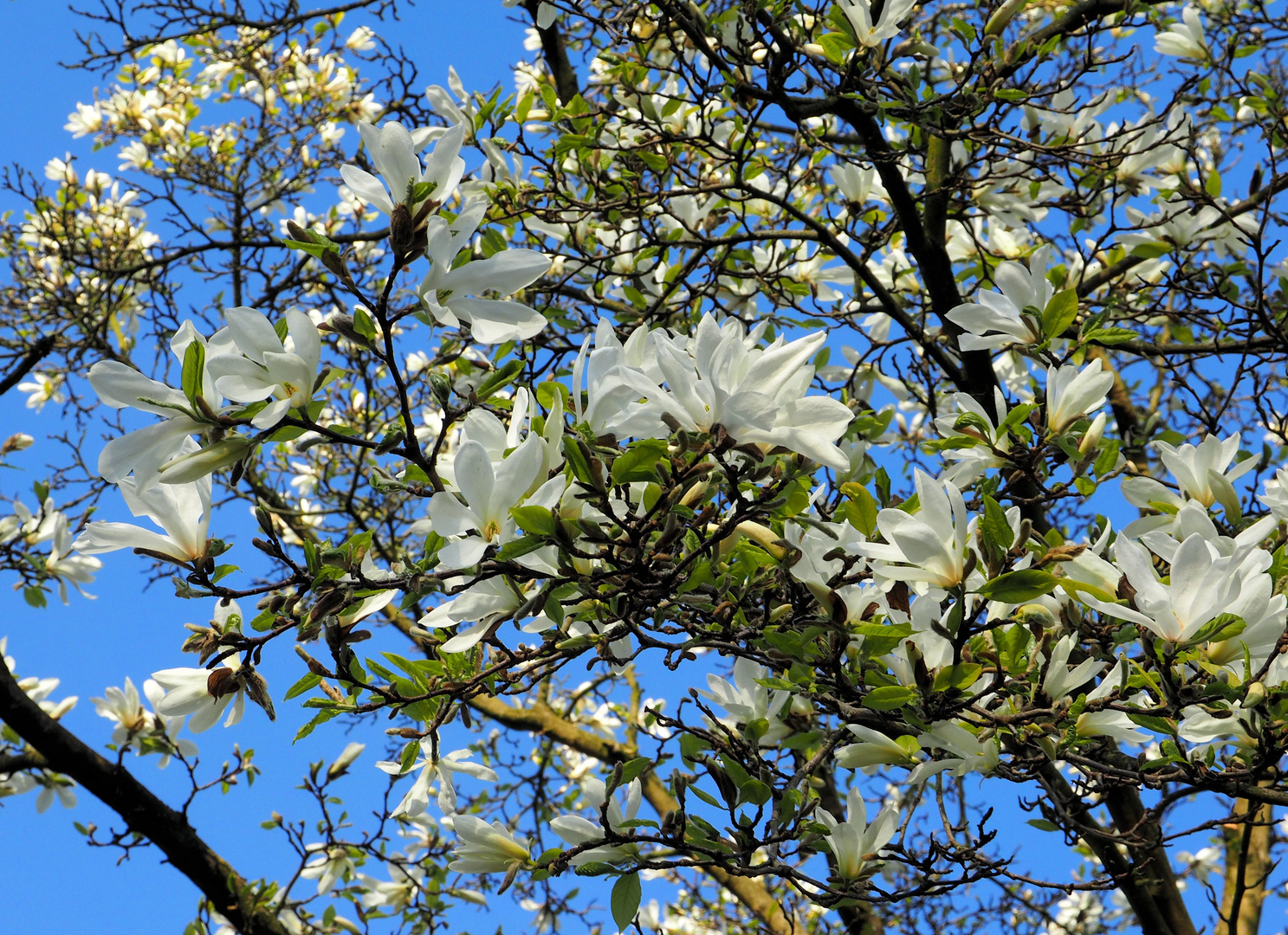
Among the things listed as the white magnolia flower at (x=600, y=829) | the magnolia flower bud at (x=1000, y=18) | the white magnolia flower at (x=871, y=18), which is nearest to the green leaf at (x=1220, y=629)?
the white magnolia flower at (x=600, y=829)

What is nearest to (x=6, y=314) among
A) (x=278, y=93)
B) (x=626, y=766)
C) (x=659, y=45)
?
(x=278, y=93)

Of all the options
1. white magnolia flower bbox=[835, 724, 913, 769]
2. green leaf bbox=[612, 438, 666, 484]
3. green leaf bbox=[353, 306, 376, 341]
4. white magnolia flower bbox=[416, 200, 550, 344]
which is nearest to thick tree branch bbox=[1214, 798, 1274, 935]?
white magnolia flower bbox=[835, 724, 913, 769]

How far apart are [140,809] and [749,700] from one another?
2.51 meters

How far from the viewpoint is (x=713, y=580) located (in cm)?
144

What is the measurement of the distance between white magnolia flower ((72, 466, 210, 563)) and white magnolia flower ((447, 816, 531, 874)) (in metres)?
0.62

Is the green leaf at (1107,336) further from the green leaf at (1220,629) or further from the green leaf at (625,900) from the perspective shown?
the green leaf at (625,900)

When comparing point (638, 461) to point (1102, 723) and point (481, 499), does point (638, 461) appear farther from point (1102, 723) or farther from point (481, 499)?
point (1102, 723)

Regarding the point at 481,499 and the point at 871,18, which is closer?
the point at 481,499

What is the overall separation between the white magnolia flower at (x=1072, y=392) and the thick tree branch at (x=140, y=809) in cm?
308

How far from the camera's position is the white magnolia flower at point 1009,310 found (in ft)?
6.14

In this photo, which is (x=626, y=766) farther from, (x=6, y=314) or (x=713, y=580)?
(x=6, y=314)

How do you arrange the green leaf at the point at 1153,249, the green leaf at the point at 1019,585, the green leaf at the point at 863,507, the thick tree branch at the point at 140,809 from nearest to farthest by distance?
1. the green leaf at the point at 1019,585
2. the green leaf at the point at 863,507
3. the green leaf at the point at 1153,249
4. the thick tree branch at the point at 140,809

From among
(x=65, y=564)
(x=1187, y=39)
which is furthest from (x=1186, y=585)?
(x=65, y=564)

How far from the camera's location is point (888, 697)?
1.32 meters
